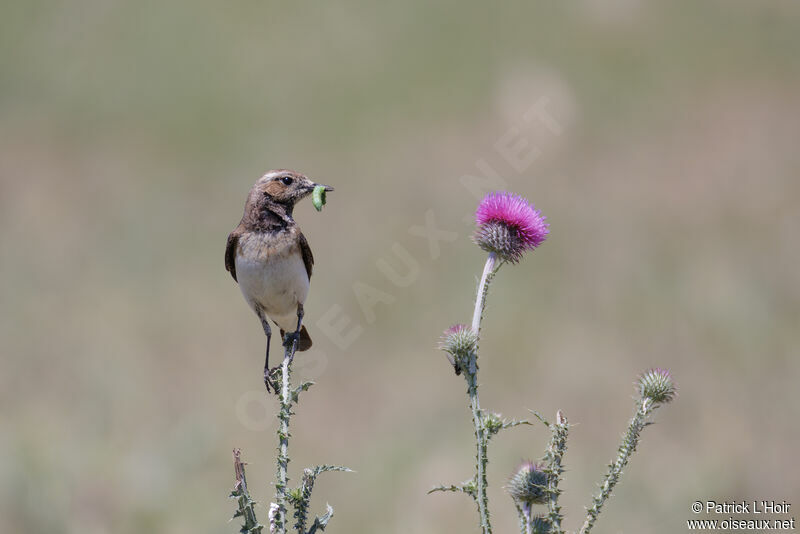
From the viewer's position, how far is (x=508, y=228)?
4.71 meters

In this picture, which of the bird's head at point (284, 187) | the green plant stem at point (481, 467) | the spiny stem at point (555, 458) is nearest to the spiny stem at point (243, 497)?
the green plant stem at point (481, 467)

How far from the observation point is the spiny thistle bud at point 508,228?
4660mm

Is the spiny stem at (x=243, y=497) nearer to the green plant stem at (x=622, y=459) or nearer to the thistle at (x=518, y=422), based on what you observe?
the thistle at (x=518, y=422)

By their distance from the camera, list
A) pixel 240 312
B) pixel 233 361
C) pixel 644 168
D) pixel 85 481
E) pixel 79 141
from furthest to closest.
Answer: pixel 79 141
pixel 644 168
pixel 240 312
pixel 233 361
pixel 85 481

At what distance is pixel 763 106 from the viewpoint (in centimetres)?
1866

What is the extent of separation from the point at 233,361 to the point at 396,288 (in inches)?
105

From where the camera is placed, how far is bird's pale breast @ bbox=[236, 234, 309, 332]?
6.37m

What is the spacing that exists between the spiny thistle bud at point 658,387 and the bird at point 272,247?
2739 mm

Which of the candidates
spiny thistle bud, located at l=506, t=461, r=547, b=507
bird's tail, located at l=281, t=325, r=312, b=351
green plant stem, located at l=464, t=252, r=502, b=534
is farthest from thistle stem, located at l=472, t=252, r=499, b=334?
bird's tail, located at l=281, t=325, r=312, b=351

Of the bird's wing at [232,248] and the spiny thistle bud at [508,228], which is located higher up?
the bird's wing at [232,248]

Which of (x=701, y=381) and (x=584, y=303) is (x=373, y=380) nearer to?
(x=584, y=303)

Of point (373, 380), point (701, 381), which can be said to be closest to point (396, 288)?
point (373, 380)

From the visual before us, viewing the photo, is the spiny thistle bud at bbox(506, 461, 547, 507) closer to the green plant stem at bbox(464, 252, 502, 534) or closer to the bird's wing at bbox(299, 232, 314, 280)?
the green plant stem at bbox(464, 252, 502, 534)

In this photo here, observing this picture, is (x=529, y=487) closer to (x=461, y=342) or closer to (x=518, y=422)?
(x=518, y=422)
